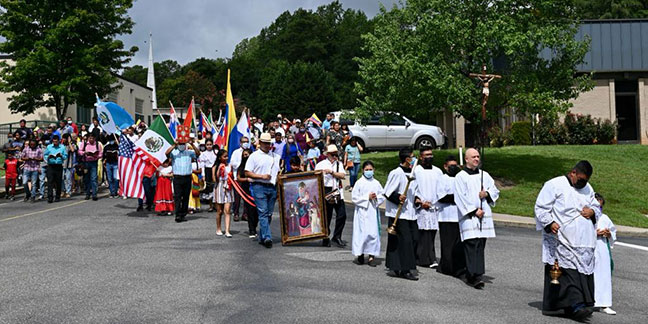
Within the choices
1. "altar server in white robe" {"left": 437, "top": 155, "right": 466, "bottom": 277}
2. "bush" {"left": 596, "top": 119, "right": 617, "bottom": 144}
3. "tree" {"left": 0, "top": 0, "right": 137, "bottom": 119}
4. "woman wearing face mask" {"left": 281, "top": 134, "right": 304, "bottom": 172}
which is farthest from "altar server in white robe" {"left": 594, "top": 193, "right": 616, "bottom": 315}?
"tree" {"left": 0, "top": 0, "right": 137, "bottom": 119}

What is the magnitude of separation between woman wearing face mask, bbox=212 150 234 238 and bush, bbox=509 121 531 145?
68.1ft

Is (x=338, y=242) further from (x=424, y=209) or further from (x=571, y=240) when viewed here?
(x=571, y=240)

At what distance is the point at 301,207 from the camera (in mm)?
11617

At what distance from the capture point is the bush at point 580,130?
29.6 metres

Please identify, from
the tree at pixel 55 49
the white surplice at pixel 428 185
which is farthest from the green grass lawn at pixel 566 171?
the tree at pixel 55 49

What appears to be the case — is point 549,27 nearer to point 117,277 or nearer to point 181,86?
point 117,277

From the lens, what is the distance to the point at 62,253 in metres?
10.3

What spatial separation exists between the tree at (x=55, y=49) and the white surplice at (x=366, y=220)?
27470mm

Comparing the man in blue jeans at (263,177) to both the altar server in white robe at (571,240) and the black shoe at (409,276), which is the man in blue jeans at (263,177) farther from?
the altar server in white robe at (571,240)

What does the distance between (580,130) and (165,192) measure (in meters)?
20.9

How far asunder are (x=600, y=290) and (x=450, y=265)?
90.3 inches

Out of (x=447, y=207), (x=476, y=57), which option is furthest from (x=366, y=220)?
(x=476, y=57)

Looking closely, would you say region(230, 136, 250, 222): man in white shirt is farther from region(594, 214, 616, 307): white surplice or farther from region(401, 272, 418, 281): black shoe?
region(594, 214, 616, 307): white surplice

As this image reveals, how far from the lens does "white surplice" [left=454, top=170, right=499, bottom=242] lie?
8938 mm
